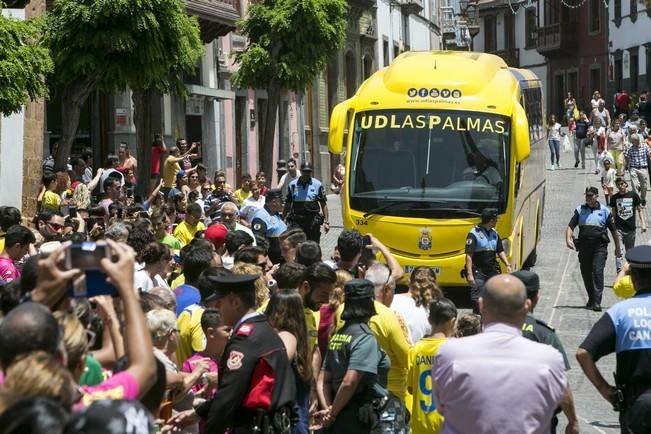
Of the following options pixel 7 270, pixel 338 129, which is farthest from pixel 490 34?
pixel 7 270

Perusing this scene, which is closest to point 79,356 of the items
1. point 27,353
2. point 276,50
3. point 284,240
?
point 27,353

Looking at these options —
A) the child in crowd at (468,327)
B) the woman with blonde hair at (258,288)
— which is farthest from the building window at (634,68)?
the child in crowd at (468,327)

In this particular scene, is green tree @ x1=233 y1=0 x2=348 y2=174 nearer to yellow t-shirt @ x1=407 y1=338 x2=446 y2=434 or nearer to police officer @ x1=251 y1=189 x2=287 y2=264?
police officer @ x1=251 y1=189 x2=287 y2=264

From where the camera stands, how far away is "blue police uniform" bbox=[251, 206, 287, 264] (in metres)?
18.0

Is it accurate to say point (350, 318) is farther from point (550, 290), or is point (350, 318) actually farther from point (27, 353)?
point (550, 290)

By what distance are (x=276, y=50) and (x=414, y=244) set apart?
51.6ft

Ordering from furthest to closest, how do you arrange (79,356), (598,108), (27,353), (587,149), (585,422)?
(587,149), (598,108), (585,422), (79,356), (27,353)

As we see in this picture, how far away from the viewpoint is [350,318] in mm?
8227

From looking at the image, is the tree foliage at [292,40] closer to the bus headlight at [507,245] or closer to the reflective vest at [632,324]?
the bus headlight at [507,245]

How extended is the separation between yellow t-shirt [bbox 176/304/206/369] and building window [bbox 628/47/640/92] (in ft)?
175

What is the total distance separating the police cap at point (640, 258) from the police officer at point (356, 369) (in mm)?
1480

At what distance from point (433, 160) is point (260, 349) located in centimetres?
1185

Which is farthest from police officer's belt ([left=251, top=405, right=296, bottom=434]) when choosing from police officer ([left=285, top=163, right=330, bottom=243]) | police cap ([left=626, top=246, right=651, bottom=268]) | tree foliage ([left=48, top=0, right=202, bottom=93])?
police officer ([left=285, top=163, right=330, bottom=243])

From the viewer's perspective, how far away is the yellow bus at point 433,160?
725 inches
